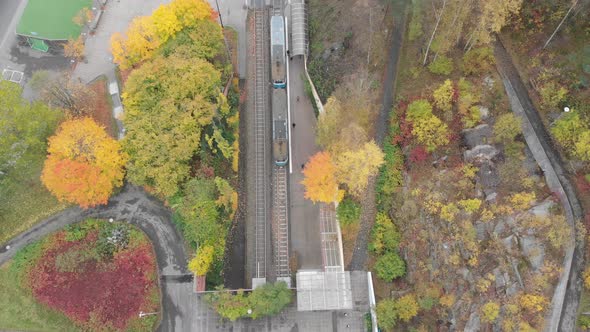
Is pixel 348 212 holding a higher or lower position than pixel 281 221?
lower

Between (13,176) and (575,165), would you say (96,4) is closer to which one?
(13,176)

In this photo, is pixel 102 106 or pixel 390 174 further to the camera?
pixel 102 106

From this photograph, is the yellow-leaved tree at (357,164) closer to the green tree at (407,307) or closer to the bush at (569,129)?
the green tree at (407,307)

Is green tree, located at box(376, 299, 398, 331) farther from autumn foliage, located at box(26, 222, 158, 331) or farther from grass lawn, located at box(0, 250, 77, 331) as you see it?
grass lawn, located at box(0, 250, 77, 331)

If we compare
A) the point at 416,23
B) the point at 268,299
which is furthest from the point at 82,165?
the point at 416,23

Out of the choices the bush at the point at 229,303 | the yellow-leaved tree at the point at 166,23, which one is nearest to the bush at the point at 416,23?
the yellow-leaved tree at the point at 166,23

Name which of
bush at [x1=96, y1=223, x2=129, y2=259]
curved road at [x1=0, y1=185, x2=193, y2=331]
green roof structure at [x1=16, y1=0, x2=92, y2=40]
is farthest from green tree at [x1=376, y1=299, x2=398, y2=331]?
green roof structure at [x1=16, y1=0, x2=92, y2=40]

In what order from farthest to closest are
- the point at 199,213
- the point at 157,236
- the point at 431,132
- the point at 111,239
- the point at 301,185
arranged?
1. the point at 301,185
2. the point at 157,236
3. the point at 111,239
4. the point at 199,213
5. the point at 431,132

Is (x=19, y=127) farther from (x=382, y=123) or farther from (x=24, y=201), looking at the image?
(x=382, y=123)
